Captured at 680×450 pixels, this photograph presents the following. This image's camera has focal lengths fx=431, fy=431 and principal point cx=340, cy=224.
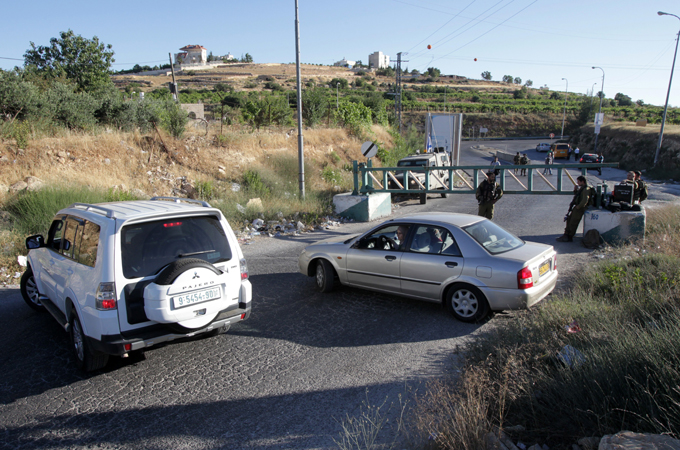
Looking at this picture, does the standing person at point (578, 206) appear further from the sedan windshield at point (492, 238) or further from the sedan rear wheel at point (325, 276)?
the sedan rear wheel at point (325, 276)

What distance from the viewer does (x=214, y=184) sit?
17094mm

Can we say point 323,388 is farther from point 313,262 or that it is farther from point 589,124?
point 589,124

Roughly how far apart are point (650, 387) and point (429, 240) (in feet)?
11.5

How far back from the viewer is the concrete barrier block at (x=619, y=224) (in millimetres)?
9812

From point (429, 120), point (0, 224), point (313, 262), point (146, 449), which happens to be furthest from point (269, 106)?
point (146, 449)

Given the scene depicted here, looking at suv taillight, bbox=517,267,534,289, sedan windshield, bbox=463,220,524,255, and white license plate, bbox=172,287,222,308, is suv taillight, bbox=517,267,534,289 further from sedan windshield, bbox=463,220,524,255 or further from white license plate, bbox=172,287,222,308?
white license plate, bbox=172,287,222,308

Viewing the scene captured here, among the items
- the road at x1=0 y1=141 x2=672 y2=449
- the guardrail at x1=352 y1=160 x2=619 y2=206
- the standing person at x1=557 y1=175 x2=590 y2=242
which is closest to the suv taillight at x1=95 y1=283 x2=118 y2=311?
the road at x1=0 y1=141 x2=672 y2=449

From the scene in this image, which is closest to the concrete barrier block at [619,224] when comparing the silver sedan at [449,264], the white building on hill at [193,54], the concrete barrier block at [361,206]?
the silver sedan at [449,264]

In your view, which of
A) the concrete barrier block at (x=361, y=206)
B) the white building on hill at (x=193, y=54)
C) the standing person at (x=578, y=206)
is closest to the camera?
the standing person at (x=578, y=206)

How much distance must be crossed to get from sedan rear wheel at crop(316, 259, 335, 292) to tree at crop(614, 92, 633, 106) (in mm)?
133497

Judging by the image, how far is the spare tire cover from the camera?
4285 millimetres

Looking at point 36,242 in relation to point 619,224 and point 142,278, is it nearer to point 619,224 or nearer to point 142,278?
point 142,278

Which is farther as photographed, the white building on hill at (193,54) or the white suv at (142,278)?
the white building on hill at (193,54)

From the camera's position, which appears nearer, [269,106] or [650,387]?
[650,387]
